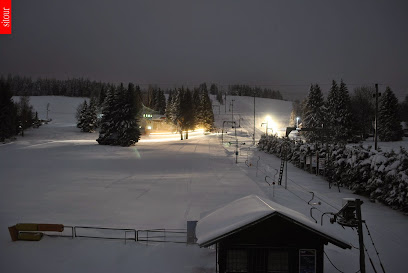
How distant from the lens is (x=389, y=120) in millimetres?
59625

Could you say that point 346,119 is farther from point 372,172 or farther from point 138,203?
point 138,203

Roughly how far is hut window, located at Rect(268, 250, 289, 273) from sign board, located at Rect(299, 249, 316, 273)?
1.37ft

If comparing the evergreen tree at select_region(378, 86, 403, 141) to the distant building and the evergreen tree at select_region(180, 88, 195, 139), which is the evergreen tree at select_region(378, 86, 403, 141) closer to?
the evergreen tree at select_region(180, 88, 195, 139)

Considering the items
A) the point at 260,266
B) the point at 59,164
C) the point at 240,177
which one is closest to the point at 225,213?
the point at 260,266

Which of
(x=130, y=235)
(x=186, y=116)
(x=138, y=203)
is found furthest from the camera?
(x=186, y=116)

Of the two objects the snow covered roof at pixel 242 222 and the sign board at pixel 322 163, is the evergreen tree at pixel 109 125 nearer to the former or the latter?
the sign board at pixel 322 163

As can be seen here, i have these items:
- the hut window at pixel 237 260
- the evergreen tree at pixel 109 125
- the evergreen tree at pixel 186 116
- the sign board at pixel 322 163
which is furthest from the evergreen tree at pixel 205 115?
the hut window at pixel 237 260

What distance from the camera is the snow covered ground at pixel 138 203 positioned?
1238 cm

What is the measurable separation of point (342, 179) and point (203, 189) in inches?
447

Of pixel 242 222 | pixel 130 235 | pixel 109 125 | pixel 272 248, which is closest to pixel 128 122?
pixel 109 125

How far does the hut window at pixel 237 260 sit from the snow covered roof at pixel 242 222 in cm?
81

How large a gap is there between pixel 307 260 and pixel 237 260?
211 cm

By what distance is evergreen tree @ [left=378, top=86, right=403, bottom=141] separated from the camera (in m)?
59.2

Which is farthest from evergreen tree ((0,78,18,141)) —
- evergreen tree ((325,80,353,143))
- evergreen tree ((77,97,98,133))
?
evergreen tree ((325,80,353,143))
